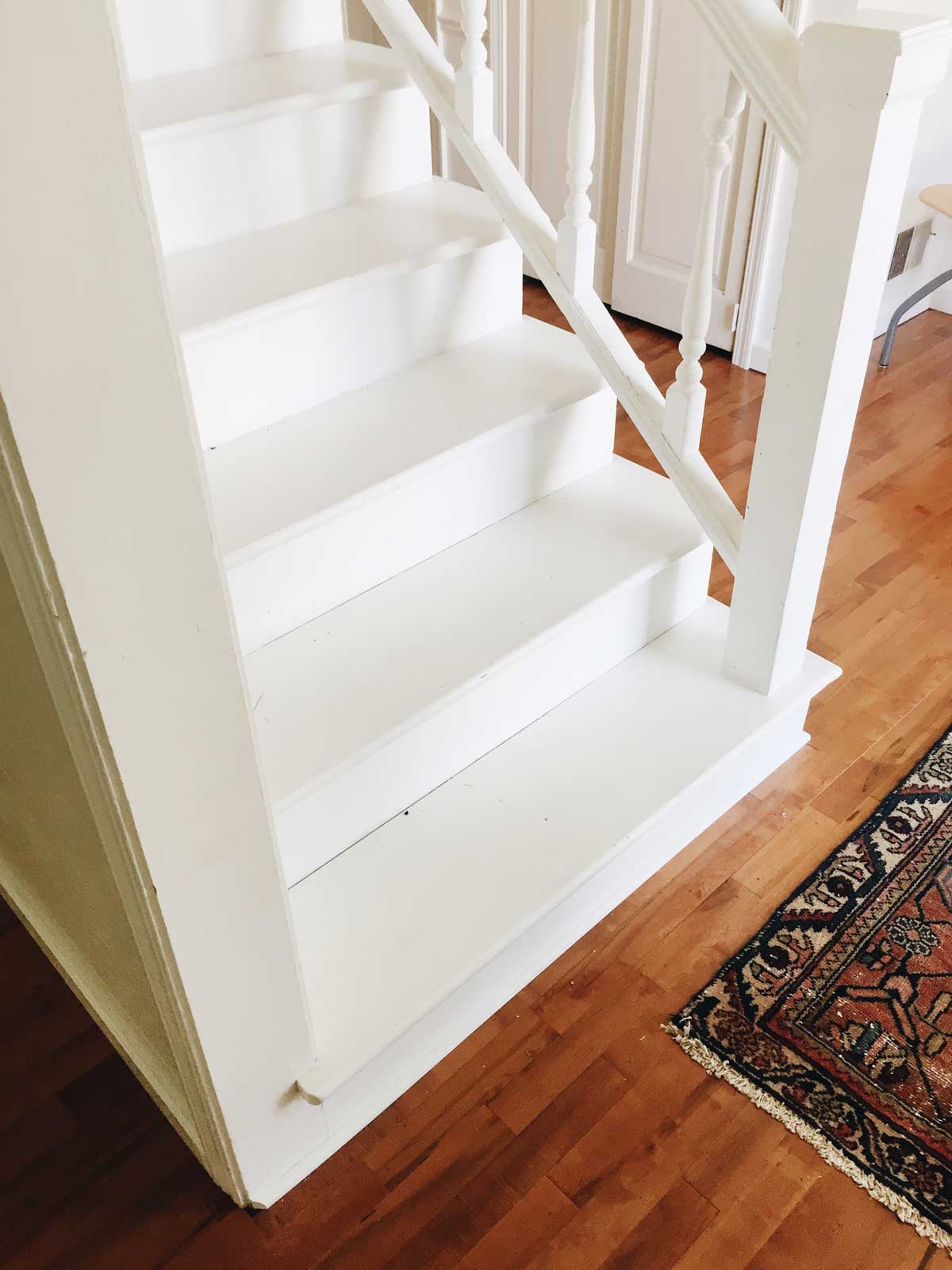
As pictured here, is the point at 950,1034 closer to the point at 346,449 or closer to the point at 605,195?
the point at 346,449

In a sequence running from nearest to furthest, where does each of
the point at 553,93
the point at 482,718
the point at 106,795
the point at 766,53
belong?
the point at 106,795 < the point at 766,53 < the point at 482,718 < the point at 553,93

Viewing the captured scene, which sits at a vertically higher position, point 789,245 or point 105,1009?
point 789,245

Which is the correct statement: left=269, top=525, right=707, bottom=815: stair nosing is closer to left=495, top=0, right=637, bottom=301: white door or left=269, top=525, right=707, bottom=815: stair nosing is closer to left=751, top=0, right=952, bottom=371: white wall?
left=751, top=0, right=952, bottom=371: white wall

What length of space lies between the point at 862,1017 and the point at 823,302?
1023mm

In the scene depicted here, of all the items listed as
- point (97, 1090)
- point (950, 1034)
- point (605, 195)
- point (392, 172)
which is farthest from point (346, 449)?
point (605, 195)

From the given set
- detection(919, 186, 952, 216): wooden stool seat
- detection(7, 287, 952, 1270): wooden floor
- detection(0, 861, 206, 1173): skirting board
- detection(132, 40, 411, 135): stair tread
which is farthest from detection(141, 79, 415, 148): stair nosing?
detection(919, 186, 952, 216): wooden stool seat

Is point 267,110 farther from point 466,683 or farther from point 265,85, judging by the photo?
point 466,683

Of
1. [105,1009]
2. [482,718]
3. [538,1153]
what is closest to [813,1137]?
[538,1153]

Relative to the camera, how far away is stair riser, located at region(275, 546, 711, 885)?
4.76 ft

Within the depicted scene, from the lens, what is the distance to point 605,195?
3271mm

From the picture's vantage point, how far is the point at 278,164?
172cm

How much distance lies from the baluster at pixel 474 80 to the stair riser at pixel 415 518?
49 cm

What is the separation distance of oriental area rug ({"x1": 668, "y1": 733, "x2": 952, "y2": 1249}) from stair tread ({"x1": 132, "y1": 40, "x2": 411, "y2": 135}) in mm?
1532

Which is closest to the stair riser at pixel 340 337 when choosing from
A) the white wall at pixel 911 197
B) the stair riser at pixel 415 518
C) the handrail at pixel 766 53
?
the stair riser at pixel 415 518
